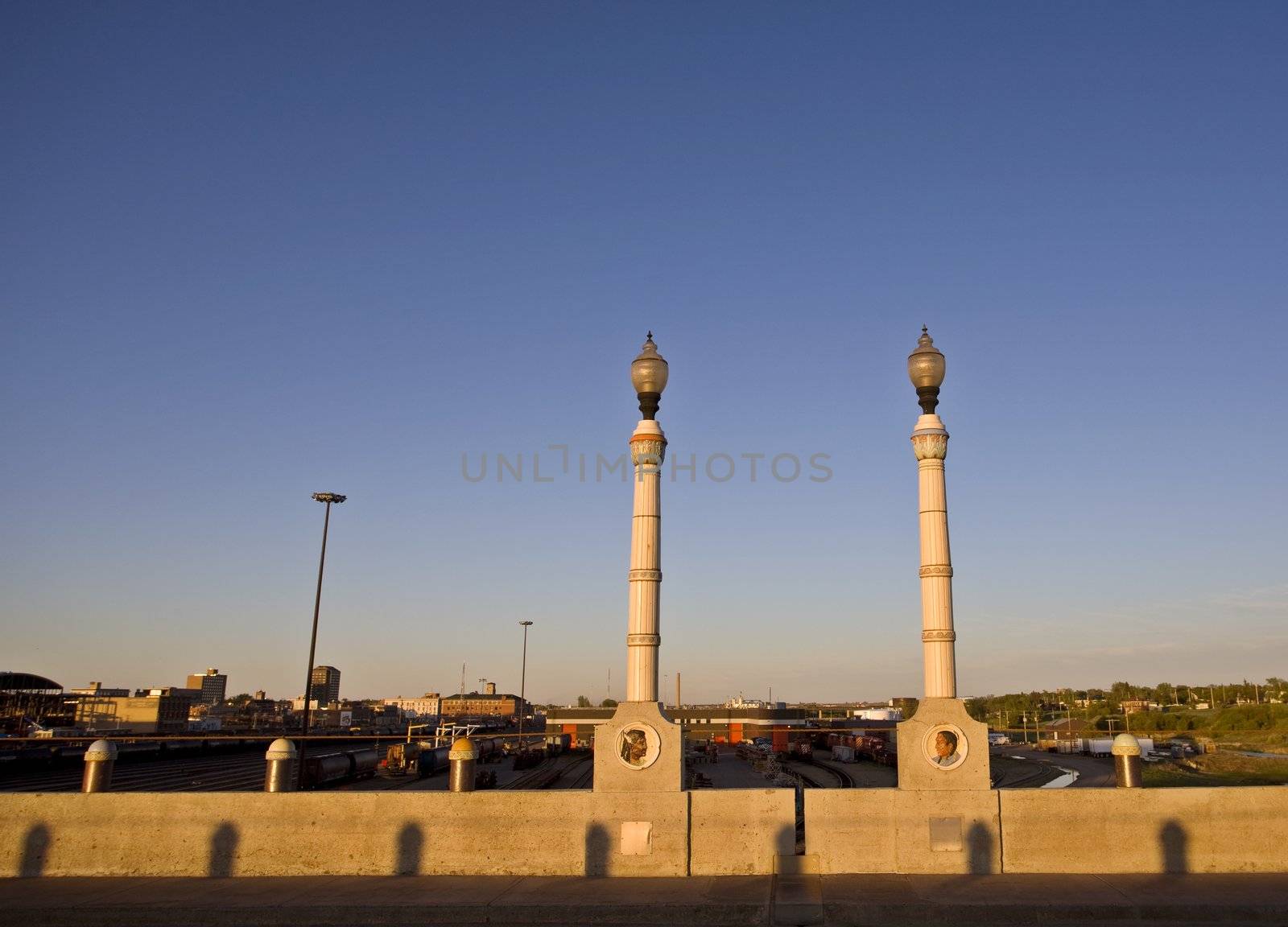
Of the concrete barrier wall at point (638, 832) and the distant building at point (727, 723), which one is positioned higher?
the concrete barrier wall at point (638, 832)

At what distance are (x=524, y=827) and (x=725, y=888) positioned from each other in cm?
342

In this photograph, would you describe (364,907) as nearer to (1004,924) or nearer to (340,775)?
(1004,924)

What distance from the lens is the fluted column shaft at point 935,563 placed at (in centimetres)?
1691

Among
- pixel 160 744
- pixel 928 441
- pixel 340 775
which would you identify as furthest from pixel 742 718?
pixel 928 441

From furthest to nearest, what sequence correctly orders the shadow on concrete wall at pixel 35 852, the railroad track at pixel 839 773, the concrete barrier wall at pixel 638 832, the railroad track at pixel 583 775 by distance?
the railroad track at pixel 839 773 → the railroad track at pixel 583 775 → the shadow on concrete wall at pixel 35 852 → the concrete barrier wall at pixel 638 832

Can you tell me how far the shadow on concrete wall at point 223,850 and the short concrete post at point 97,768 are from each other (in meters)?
2.36

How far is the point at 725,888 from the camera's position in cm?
1398

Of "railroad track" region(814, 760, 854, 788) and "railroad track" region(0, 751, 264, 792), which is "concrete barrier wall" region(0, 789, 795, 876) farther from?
"railroad track" region(814, 760, 854, 788)

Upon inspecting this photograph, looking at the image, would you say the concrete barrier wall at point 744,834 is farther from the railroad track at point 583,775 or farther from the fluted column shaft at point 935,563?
the railroad track at point 583,775

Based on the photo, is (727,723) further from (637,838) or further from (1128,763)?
(637,838)

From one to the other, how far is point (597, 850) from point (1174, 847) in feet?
30.0

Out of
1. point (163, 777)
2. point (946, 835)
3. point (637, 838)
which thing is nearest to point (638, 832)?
point (637, 838)

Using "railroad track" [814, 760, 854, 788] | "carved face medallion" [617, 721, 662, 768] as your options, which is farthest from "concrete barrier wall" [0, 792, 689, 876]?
"railroad track" [814, 760, 854, 788]

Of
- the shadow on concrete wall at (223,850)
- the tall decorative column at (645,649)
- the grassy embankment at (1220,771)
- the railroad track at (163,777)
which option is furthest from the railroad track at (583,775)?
the grassy embankment at (1220,771)
